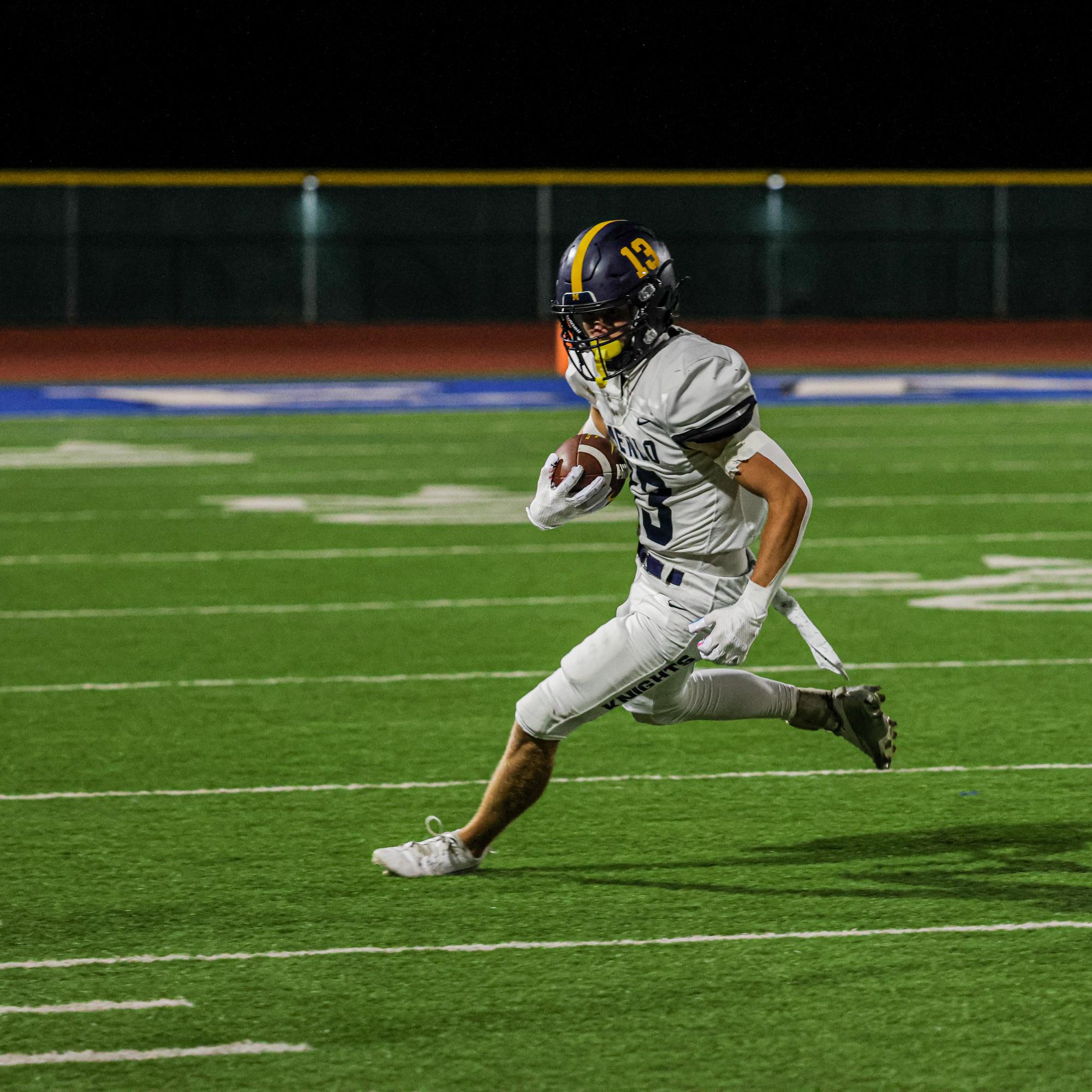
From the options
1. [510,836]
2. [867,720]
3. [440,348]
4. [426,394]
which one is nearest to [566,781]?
[510,836]

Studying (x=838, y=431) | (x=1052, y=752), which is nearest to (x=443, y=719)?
(x=1052, y=752)

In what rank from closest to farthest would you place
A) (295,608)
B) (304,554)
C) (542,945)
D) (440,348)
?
(542,945)
(295,608)
(304,554)
(440,348)

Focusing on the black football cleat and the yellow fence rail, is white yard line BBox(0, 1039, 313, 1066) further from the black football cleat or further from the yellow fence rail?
the yellow fence rail

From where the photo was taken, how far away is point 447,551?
1099 centimetres

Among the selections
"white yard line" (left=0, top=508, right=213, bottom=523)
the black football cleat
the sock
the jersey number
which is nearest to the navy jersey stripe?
the jersey number

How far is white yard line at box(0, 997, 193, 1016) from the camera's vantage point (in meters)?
4.05

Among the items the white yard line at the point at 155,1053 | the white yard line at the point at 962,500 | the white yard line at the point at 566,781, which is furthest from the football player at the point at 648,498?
the white yard line at the point at 962,500

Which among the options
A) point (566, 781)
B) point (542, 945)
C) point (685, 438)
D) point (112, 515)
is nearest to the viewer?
point (542, 945)

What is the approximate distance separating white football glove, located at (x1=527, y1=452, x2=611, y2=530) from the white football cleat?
31.3 inches

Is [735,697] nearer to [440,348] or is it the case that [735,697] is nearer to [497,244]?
[440,348]

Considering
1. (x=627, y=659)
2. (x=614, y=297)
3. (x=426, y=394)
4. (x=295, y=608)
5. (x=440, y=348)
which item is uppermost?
(x=614, y=297)

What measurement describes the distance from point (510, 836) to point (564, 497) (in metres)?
1.04

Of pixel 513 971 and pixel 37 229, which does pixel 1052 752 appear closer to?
pixel 513 971

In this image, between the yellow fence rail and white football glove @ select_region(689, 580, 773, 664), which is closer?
white football glove @ select_region(689, 580, 773, 664)
